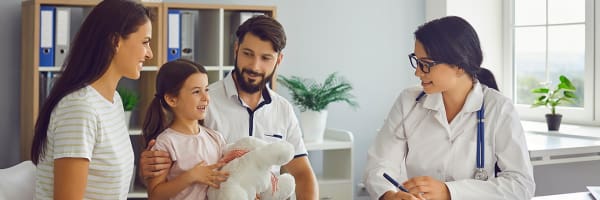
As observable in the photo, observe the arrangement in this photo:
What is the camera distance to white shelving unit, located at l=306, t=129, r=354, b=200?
4.00 metres

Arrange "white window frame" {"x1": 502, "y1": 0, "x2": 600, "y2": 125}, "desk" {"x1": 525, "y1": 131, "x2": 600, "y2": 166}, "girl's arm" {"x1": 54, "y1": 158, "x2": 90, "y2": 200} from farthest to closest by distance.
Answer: "white window frame" {"x1": 502, "y1": 0, "x2": 600, "y2": 125} < "desk" {"x1": 525, "y1": 131, "x2": 600, "y2": 166} < "girl's arm" {"x1": 54, "y1": 158, "x2": 90, "y2": 200}

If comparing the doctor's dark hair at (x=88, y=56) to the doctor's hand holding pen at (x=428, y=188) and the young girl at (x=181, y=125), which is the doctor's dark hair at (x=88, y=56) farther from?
the doctor's hand holding pen at (x=428, y=188)

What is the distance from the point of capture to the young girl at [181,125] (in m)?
1.98

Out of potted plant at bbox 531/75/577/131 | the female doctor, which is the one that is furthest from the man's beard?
potted plant at bbox 531/75/577/131

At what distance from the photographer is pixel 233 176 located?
191 cm

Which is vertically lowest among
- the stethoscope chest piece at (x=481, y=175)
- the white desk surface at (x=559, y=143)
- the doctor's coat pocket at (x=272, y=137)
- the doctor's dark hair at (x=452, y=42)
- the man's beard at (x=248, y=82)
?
the stethoscope chest piece at (x=481, y=175)

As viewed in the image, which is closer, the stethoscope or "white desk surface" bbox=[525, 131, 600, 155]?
the stethoscope

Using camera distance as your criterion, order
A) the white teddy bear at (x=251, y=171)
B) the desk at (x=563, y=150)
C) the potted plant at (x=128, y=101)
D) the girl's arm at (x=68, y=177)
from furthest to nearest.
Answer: the potted plant at (x=128, y=101)
the desk at (x=563, y=150)
the white teddy bear at (x=251, y=171)
the girl's arm at (x=68, y=177)

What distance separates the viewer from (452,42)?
220cm

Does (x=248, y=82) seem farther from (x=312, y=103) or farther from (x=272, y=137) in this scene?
(x=312, y=103)

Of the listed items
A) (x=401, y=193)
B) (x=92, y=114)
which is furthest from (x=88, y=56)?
(x=401, y=193)

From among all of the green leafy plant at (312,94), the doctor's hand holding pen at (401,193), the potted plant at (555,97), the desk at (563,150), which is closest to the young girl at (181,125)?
the doctor's hand holding pen at (401,193)

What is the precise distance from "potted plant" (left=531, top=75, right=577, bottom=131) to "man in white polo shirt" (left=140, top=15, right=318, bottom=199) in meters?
2.11

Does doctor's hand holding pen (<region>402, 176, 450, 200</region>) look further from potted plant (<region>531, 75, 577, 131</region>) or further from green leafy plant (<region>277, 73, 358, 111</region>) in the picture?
potted plant (<region>531, 75, 577, 131</region>)
